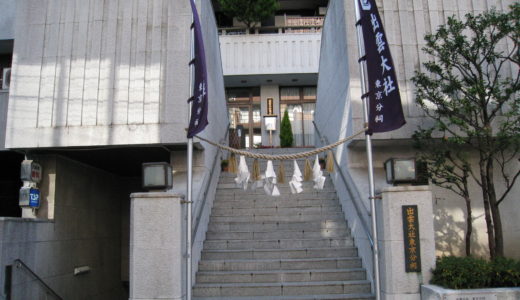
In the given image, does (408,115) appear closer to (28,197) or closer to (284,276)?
(284,276)

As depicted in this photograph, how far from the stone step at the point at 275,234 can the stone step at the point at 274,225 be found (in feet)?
0.53

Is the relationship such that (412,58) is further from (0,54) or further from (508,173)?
(0,54)

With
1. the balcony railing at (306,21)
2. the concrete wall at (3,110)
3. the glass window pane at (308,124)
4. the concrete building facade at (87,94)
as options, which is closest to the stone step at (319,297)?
the concrete building facade at (87,94)

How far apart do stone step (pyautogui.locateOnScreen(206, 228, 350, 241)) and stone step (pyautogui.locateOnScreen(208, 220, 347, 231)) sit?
6.4 inches

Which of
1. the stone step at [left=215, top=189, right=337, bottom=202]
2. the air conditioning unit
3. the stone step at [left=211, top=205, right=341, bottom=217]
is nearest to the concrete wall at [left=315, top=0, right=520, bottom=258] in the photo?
the stone step at [left=211, top=205, right=341, bottom=217]

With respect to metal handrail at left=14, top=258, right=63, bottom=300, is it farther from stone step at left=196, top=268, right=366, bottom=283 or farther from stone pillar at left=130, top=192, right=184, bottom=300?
stone step at left=196, top=268, right=366, bottom=283

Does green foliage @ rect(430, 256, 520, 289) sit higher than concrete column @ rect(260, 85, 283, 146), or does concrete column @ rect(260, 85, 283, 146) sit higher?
concrete column @ rect(260, 85, 283, 146)

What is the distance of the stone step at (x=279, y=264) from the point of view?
7.66 m

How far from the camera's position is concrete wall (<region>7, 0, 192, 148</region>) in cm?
867

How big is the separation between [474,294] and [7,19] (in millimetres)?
12448

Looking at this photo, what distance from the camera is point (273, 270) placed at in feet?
25.0

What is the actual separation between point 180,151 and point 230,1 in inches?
495

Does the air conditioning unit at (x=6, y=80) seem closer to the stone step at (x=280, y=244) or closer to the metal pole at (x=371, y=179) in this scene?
the stone step at (x=280, y=244)

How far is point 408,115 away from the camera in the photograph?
8.65 metres
